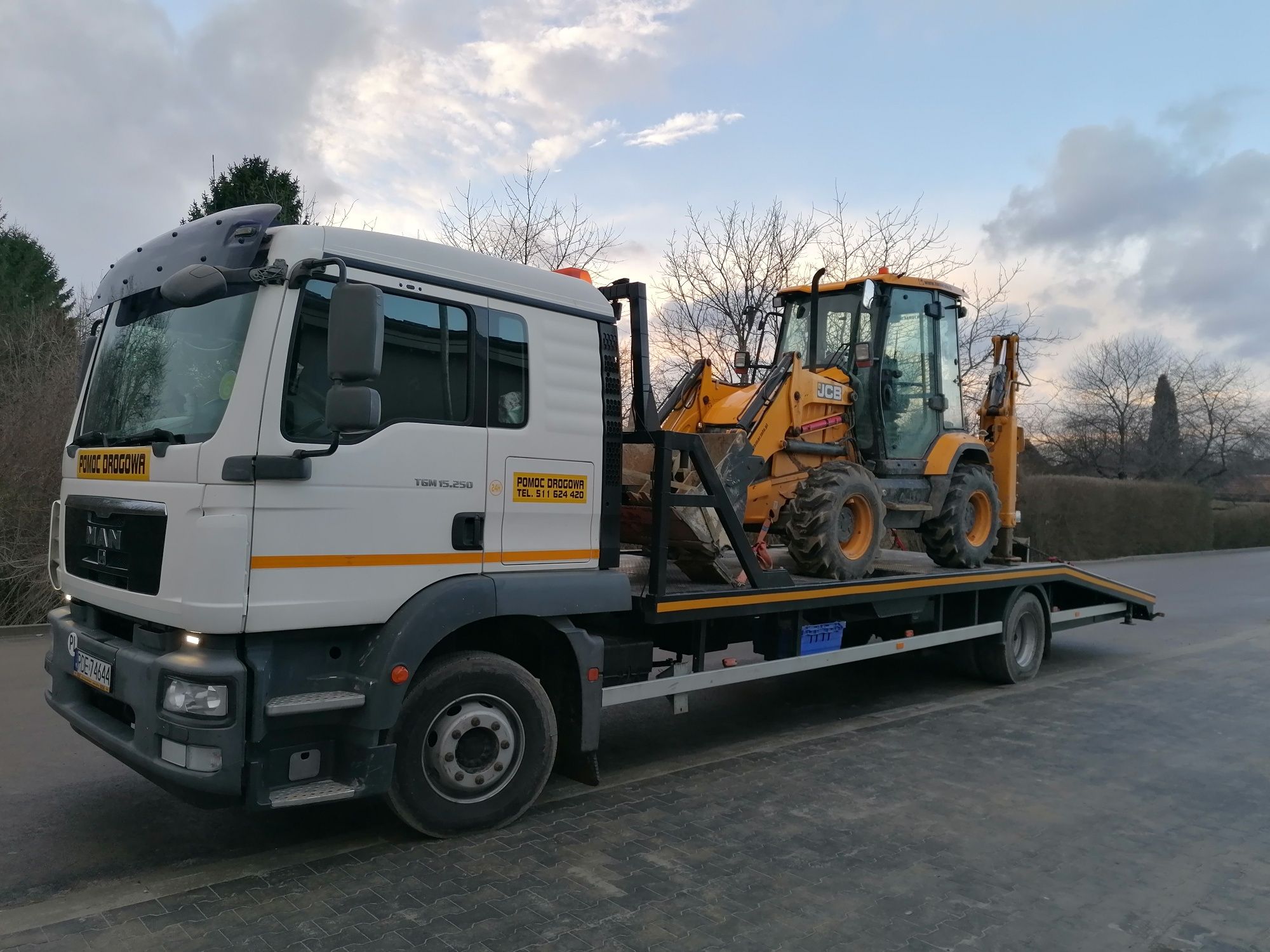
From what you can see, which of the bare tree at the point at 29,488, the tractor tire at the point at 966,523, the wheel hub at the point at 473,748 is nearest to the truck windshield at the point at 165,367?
the wheel hub at the point at 473,748

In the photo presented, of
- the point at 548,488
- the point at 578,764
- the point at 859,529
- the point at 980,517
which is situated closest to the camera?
the point at 548,488

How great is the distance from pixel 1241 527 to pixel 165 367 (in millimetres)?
40166

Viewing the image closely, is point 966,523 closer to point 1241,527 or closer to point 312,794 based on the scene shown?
point 312,794

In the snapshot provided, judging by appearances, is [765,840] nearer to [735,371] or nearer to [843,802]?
[843,802]

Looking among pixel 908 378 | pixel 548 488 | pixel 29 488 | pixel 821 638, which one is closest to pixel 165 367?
pixel 548 488

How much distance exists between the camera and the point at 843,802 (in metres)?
5.26

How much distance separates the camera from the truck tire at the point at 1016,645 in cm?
870

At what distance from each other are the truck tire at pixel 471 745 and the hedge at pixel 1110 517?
18.6 meters

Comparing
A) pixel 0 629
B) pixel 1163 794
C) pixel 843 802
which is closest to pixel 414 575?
pixel 843 802

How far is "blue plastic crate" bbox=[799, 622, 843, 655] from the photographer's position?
664cm

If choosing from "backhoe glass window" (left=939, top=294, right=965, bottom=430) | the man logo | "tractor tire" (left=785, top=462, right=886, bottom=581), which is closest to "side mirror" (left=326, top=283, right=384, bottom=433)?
the man logo

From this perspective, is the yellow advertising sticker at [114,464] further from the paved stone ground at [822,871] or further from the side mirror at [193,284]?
the paved stone ground at [822,871]

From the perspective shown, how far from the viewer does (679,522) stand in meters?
5.80

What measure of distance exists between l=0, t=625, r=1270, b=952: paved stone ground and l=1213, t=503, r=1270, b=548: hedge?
33.0m
